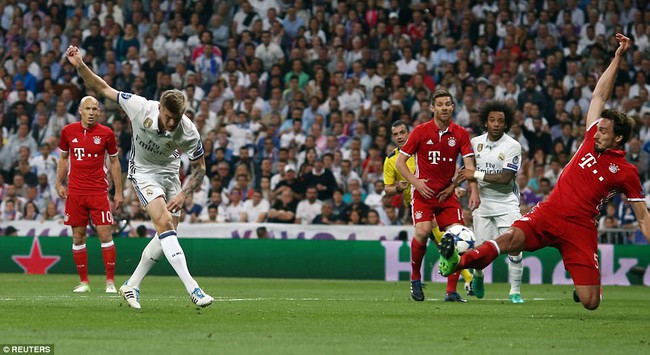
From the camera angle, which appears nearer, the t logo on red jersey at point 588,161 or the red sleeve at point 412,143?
the t logo on red jersey at point 588,161

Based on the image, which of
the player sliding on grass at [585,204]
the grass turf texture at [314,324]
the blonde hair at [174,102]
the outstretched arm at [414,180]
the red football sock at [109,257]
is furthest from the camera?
the red football sock at [109,257]

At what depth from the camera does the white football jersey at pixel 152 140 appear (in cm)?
1215

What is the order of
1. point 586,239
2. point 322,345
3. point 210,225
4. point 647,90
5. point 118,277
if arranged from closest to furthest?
point 322,345 → point 586,239 → point 118,277 → point 210,225 → point 647,90

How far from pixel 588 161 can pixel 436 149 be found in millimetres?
3576

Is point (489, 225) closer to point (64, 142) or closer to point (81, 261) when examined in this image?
point (81, 261)

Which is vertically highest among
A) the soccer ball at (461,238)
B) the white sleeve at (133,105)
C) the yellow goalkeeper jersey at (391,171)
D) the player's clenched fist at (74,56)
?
the player's clenched fist at (74,56)

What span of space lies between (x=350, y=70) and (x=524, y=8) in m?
4.69

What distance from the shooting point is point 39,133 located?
28.0m

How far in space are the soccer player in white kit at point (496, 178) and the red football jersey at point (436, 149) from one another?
0.26 metres

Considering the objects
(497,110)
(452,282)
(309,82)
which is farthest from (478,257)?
(309,82)

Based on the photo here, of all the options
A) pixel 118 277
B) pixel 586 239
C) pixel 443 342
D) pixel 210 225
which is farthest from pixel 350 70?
pixel 443 342

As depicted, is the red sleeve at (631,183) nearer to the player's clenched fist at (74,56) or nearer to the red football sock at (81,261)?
the player's clenched fist at (74,56)

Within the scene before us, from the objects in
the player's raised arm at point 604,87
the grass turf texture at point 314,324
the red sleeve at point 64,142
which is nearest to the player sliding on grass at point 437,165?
the grass turf texture at point 314,324

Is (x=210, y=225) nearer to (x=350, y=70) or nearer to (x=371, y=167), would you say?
(x=371, y=167)
